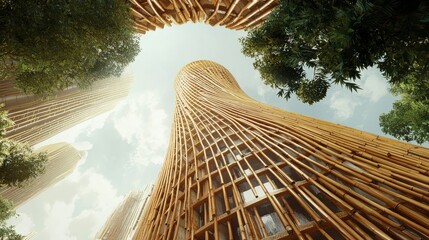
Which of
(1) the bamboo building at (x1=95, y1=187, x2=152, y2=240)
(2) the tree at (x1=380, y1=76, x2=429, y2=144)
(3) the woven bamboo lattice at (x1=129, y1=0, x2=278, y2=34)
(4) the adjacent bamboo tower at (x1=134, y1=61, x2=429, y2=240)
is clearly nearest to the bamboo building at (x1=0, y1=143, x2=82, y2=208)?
(1) the bamboo building at (x1=95, y1=187, x2=152, y2=240)

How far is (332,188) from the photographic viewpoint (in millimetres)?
3705

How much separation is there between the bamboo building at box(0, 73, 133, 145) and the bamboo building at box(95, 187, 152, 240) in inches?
587

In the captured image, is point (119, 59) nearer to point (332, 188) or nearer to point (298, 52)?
point (298, 52)

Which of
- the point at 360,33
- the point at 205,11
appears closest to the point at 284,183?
the point at 360,33

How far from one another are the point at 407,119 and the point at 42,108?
89.0ft

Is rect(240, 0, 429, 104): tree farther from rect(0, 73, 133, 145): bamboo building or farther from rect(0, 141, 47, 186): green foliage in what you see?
rect(0, 73, 133, 145): bamboo building

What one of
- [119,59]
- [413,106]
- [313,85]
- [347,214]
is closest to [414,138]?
[413,106]

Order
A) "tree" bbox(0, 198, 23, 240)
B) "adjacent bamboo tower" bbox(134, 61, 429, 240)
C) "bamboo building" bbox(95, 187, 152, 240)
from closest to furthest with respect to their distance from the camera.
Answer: "adjacent bamboo tower" bbox(134, 61, 429, 240) → "tree" bbox(0, 198, 23, 240) → "bamboo building" bbox(95, 187, 152, 240)

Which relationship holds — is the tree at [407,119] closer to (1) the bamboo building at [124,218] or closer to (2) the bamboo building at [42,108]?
(2) the bamboo building at [42,108]

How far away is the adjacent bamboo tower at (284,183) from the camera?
3.17 m

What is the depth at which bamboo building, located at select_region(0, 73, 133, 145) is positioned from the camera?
17.1 meters

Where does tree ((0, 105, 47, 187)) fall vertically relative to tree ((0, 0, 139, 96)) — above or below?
below

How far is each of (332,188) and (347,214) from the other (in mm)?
523

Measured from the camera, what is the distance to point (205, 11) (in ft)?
25.7
